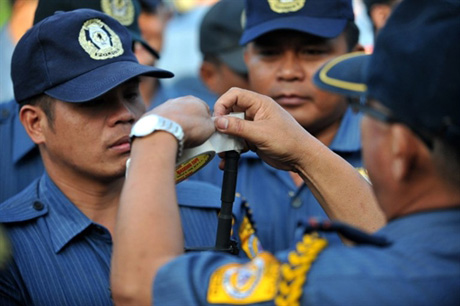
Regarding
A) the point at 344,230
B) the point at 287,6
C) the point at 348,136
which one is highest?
the point at 287,6

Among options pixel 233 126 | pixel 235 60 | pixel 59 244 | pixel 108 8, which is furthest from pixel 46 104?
pixel 235 60

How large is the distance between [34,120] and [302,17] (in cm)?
144

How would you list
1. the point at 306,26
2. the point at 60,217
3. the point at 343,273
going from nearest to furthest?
the point at 343,273
the point at 60,217
the point at 306,26

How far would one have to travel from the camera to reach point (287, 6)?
4.04 m

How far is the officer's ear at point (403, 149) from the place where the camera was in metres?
1.82

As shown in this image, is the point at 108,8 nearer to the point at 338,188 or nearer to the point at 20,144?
the point at 20,144

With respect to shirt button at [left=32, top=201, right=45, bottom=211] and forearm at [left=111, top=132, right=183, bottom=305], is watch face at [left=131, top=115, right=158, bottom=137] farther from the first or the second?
shirt button at [left=32, top=201, right=45, bottom=211]

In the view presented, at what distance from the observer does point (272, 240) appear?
3736 mm

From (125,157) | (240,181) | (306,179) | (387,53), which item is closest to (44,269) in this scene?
(125,157)

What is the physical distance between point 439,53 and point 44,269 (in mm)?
1706

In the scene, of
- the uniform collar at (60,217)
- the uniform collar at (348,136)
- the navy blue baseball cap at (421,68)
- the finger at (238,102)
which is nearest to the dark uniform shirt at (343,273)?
the navy blue baseball cap at (421,68)

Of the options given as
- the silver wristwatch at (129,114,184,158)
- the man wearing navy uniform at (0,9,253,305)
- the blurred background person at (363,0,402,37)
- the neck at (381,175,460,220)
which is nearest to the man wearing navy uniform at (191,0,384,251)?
the man wearing navy uniform at (0,9,253,305)

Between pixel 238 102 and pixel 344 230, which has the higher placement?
pixel 238 102

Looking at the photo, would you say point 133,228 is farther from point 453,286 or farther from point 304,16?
point 304,16
